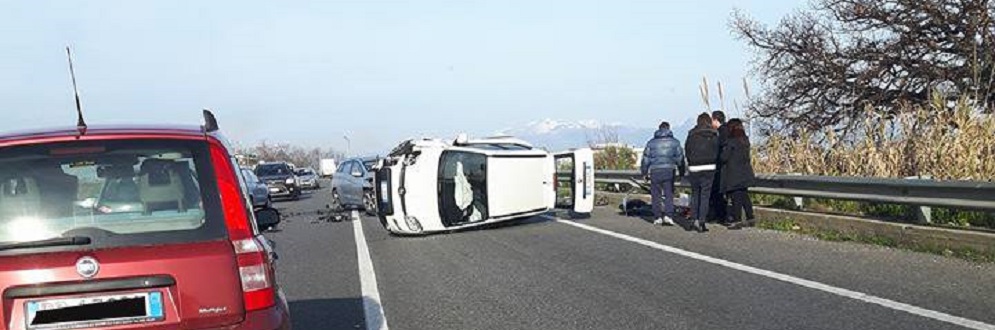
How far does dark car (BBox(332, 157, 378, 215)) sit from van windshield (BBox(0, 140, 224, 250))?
15.7m

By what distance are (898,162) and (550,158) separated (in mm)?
5071

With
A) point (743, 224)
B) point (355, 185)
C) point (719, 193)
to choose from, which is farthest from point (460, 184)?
point (355, 185)

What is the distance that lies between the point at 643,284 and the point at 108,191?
5.34 metres

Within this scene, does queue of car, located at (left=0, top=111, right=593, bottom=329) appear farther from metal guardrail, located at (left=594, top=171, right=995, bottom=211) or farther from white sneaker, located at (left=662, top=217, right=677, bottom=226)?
white sneaker, located at (left=662, top=217, right=677, bottom=226)

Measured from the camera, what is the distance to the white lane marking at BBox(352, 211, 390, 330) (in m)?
→ 7.32

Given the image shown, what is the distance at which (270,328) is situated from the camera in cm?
419

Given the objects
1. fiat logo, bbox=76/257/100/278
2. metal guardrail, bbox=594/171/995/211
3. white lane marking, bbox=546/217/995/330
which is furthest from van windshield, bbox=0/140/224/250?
metal guardrail, bbox=594/171/995/211

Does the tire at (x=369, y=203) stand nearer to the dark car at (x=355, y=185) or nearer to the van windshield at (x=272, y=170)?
the dark car at (x=355, y=185)

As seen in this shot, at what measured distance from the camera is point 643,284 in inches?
338

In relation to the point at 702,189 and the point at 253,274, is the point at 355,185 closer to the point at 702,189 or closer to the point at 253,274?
the point at 702,189

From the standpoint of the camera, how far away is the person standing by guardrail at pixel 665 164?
47.4ft

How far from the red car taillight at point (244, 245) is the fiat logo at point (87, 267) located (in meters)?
0.54

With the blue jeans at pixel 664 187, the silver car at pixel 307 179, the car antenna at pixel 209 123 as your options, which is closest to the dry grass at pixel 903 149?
the blue jeans at pixel 664 187

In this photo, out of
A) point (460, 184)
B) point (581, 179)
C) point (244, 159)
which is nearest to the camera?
point (460, 184)
